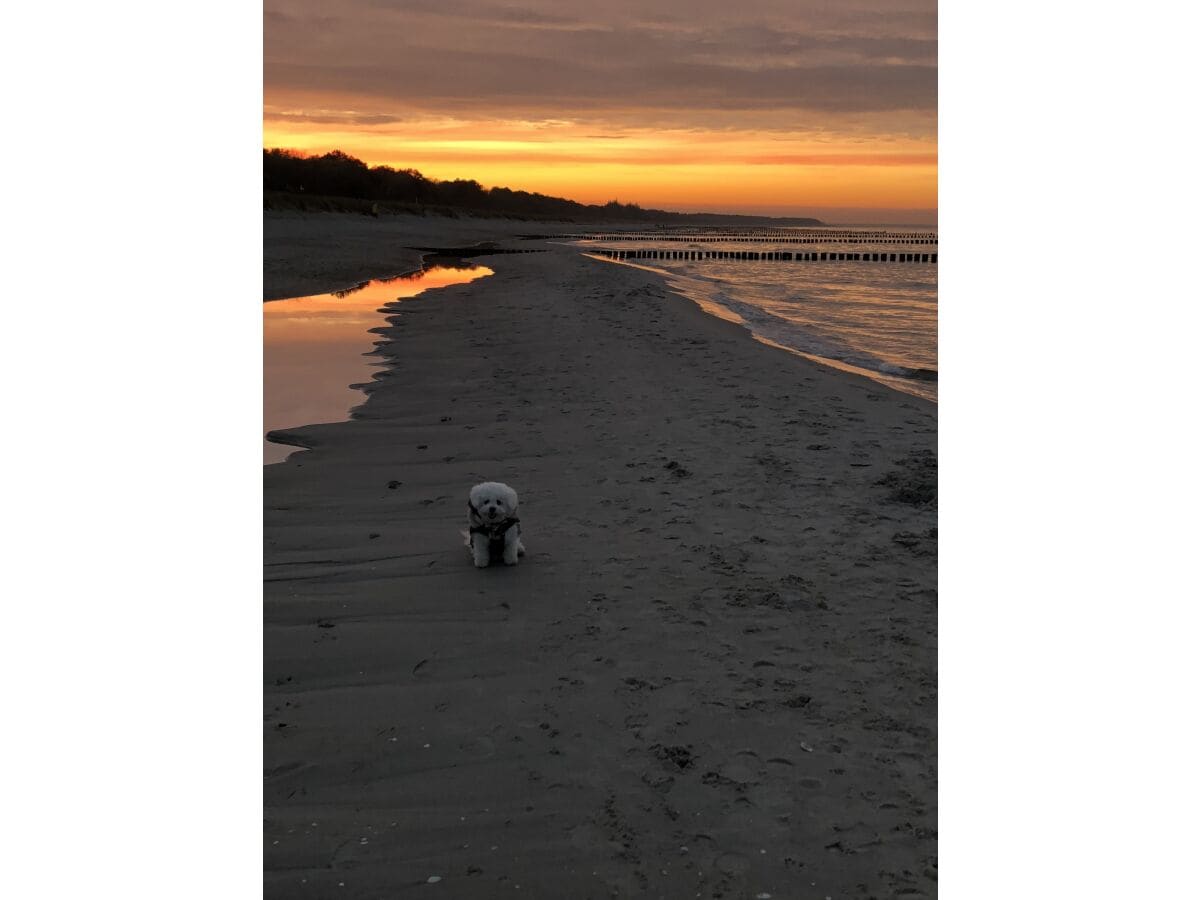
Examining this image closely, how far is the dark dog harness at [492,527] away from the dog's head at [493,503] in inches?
0.8

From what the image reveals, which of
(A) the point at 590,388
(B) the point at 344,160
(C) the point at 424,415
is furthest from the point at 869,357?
(B) the point at 344,160

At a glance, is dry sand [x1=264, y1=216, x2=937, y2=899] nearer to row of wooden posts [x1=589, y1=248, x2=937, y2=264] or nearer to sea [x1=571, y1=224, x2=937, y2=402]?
sea [x1=571, y1=224, x2=937, y2=402]

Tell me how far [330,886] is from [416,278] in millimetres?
Answer: 28913

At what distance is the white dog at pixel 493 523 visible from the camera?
594 cm

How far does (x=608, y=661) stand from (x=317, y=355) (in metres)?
11.3

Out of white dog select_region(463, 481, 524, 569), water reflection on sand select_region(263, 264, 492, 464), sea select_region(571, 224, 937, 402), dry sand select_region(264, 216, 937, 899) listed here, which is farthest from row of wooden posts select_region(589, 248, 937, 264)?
white dog select_region(463, 481, 524, 569)

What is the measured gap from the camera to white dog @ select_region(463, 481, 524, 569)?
5938 mm

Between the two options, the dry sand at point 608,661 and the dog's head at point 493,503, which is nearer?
the dry sand at point 608,661

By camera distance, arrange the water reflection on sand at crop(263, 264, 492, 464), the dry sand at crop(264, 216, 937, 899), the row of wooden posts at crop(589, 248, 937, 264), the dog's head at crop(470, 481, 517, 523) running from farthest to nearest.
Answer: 1. the row of wooden posts at crop(589, 248, 937, 264)
2. the water reflection on sand at crop(263, 264, 492, 464)
3. the dog's head at crop(470, 481, 517, 523)
4. the dry sand at crop(264, 216, 937, 899)

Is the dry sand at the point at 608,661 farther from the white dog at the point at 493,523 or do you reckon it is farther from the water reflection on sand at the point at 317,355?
the water reflection on sand at the point at 317,355

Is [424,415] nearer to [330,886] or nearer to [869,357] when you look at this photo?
[330,886]

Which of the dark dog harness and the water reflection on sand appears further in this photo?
the water reflection on sand

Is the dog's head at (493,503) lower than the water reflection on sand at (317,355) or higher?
lower

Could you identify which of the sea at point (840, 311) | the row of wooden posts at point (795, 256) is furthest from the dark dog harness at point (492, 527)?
the row of wooden posts at point (795, 256)
